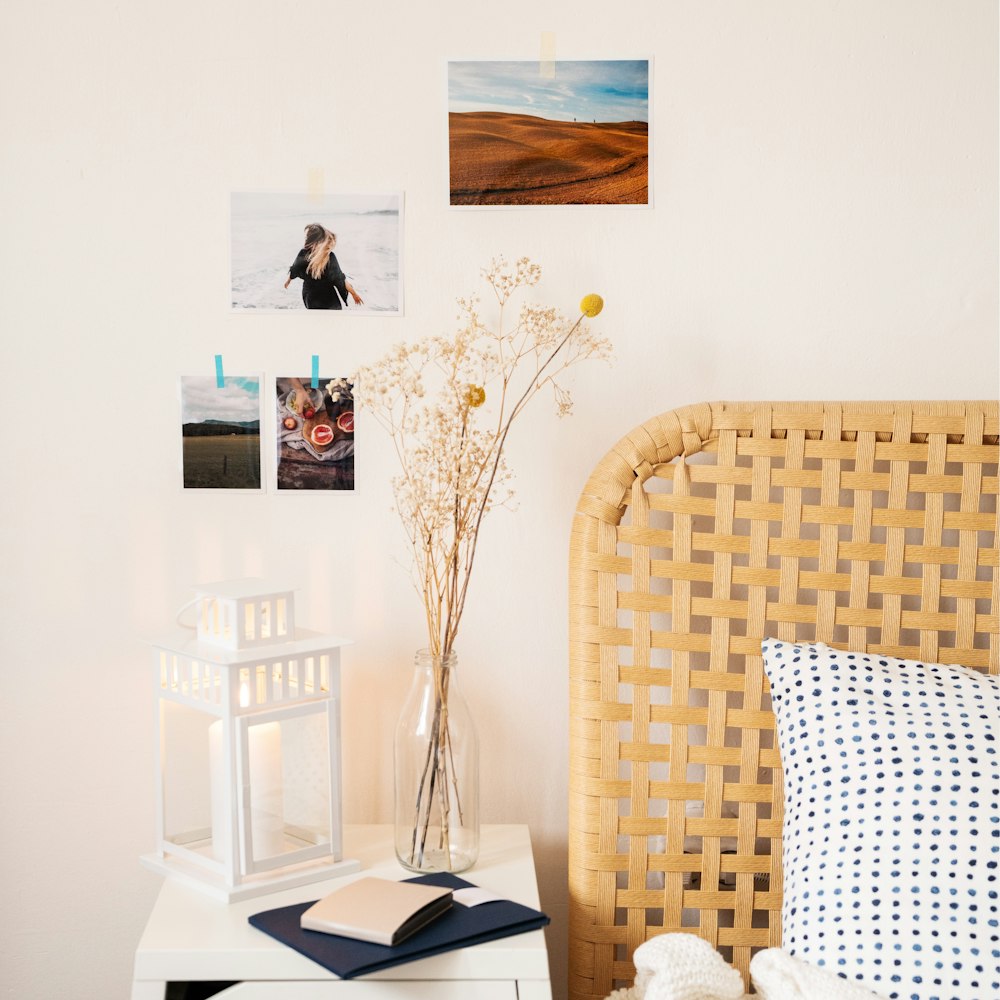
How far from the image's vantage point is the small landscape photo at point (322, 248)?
1468 mm

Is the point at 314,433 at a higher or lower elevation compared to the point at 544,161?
lower

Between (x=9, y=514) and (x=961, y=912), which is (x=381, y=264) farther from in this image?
(x=961, y=912)

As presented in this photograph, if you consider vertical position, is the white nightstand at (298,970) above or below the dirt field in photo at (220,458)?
below

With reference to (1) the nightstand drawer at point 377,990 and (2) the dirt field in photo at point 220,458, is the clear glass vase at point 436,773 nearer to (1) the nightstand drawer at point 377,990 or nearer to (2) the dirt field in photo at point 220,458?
(1) the nightstand drawer at point 377,990

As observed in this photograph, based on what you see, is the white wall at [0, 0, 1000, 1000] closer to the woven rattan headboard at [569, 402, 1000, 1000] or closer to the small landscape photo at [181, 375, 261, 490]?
the small landscape photo at [181, 375, 261, 490]

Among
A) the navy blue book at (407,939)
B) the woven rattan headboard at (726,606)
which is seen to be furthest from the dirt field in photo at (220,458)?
the navy blue book at (407,939)

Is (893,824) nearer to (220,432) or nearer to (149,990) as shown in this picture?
(149,990)

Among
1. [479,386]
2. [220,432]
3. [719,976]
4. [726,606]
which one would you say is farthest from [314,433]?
[719,976]

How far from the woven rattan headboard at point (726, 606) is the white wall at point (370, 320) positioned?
0.15 metres

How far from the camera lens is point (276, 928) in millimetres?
1159

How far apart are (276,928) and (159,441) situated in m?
0.70

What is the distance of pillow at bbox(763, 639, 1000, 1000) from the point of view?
1.07 metres

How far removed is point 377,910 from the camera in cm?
115

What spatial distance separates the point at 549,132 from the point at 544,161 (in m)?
0.04
